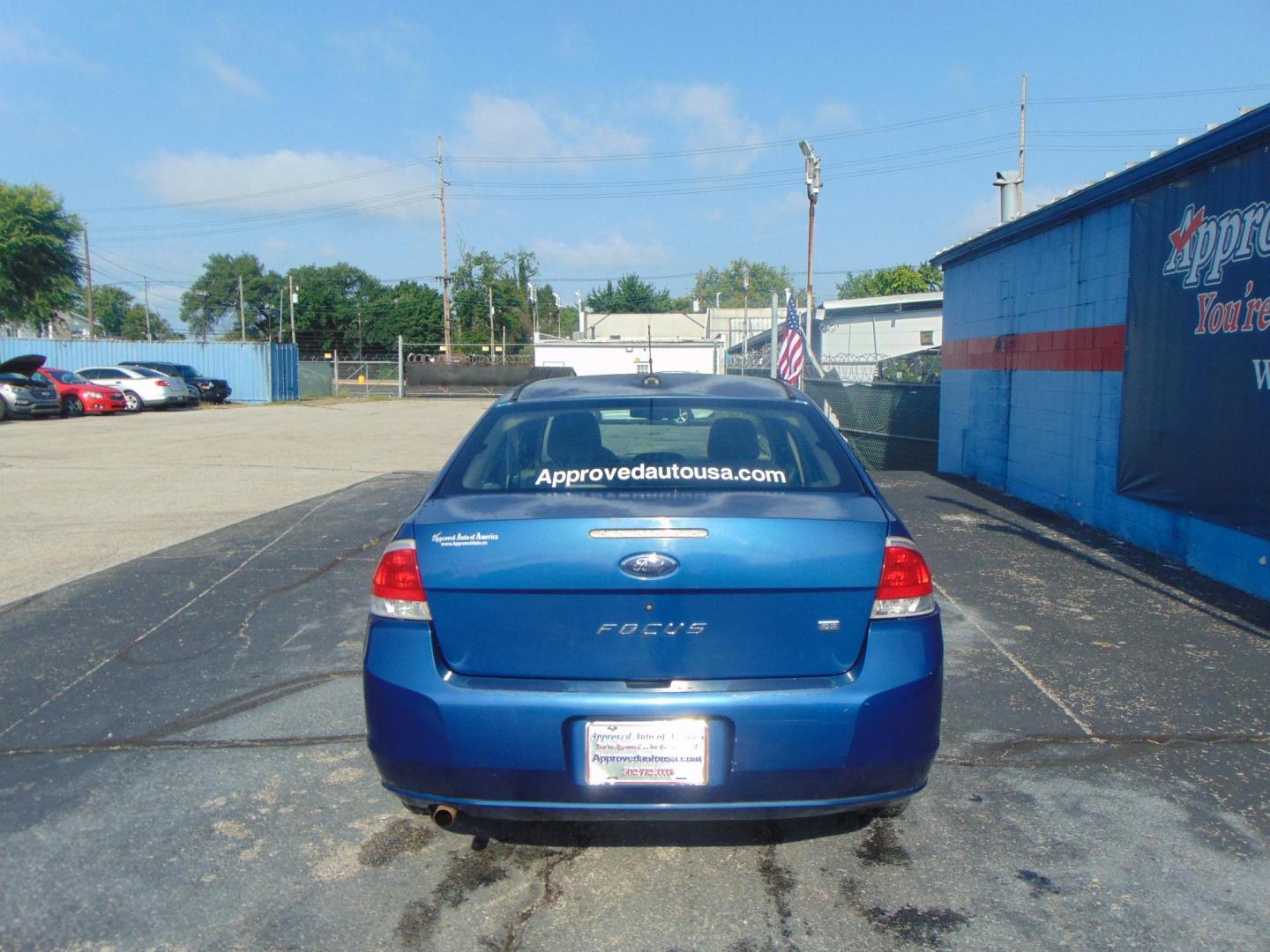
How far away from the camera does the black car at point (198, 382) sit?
3303cm

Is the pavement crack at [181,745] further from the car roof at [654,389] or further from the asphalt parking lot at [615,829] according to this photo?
the car roof at [654,389]

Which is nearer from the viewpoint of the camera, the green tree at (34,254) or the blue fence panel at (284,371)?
the green tree at (34,254)

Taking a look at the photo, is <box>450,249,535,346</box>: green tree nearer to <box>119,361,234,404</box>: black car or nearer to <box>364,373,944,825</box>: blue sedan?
<box>119,361,234,404</box>: black car

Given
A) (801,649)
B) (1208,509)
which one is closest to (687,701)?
(801,649)

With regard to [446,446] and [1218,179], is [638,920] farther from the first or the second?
[446,446]

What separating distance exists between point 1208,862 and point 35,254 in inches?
1605

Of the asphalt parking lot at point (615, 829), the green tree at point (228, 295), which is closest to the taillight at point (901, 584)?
the asphalt parking lot at point (615, 829)

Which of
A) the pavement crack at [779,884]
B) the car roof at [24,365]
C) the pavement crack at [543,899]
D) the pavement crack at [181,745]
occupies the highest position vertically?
the car roof at [24,365]

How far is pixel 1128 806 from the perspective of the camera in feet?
12.4

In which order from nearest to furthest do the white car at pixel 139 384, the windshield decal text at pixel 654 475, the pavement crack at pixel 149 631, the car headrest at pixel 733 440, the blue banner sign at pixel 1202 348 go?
the windshield decal text at pixel 654 475 → the car headrest at pixel 733 440 → the pavement crack at pixel 149 631 → the blue banner sign at pixel 1202 348 → the white car at pixel 139 384

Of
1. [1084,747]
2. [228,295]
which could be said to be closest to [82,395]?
[1084,747]

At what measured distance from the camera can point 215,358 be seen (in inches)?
1494

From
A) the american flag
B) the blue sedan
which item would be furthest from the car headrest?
the american flag

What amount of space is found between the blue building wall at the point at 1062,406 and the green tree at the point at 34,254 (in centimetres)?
3334
